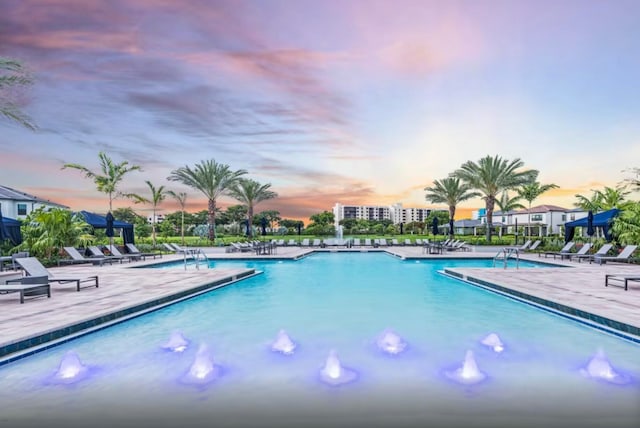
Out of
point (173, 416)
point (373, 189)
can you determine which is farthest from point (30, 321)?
point (373, 189)

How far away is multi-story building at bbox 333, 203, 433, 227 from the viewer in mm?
153200

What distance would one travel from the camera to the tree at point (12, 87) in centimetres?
1185

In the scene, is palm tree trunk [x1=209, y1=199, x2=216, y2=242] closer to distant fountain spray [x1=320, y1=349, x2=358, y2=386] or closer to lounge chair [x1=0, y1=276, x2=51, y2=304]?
lounge chair [x1=0, y1=276, x2=51, y2=304]

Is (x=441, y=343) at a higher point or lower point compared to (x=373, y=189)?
lower

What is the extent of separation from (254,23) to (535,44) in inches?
480

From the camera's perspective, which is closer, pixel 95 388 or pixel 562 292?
pixel 95 388

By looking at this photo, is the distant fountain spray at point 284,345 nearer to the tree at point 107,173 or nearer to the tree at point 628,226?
the tree at point 628,226

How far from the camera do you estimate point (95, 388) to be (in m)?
3.90

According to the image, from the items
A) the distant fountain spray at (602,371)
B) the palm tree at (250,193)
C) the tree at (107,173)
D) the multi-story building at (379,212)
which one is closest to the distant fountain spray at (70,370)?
the distant fountain spray at (602,371)

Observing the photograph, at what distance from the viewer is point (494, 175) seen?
26953 mm

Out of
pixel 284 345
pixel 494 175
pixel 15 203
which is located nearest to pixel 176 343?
pixel 284 345

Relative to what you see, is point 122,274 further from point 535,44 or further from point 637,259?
point 637,259

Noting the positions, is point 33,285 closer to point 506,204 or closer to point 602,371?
point 602,371

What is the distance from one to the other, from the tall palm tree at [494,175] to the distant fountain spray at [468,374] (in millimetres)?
24393
